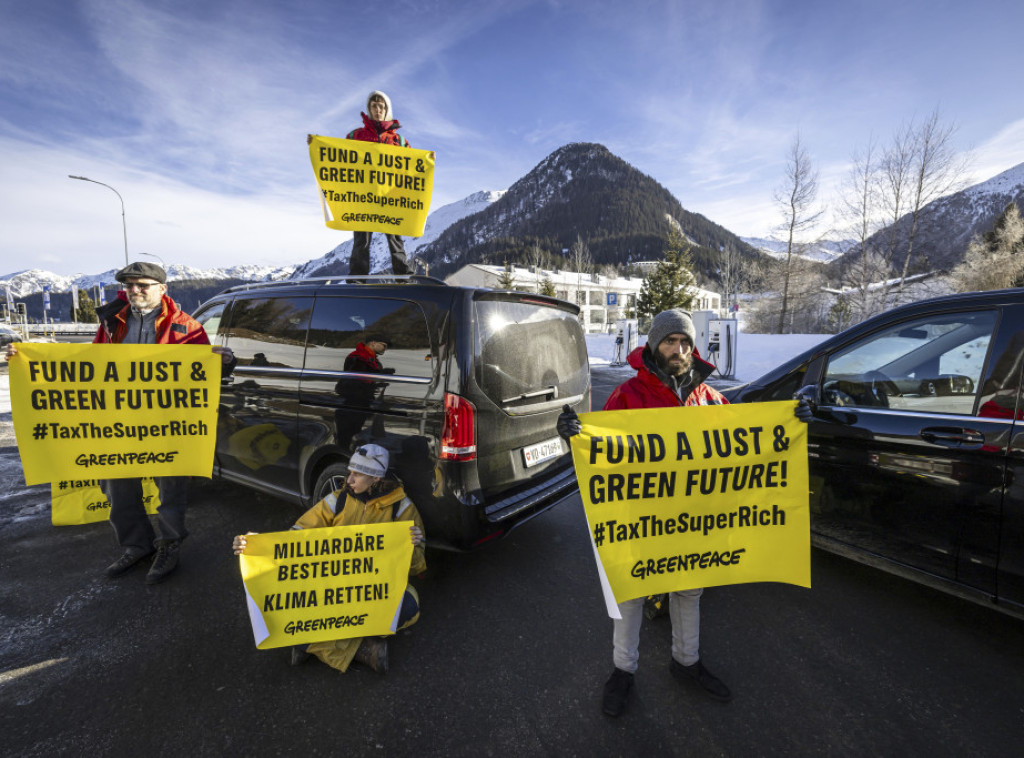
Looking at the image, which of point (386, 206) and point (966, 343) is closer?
point (966, 343)

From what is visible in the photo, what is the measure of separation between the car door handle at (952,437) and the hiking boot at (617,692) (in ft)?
6.26

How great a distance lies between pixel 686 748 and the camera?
6.32 ft

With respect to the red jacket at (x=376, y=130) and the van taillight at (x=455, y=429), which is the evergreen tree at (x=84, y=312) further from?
the van taillight at (x=455, y=429)

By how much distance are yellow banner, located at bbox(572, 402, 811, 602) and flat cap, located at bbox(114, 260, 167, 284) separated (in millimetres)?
2988

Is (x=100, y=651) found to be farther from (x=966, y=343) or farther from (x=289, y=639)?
(x=966, y=343)

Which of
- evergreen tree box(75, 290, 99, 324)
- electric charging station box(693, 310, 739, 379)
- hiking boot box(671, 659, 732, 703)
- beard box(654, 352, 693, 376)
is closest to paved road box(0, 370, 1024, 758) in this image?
hiking boot box(671, 659, 732, 703)

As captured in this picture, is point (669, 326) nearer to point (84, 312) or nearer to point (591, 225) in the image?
point (84, 312)

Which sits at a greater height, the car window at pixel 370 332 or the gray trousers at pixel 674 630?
the car window at pixel 370 332

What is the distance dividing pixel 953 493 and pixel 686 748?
5.83ft

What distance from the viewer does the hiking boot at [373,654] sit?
7.67 ft

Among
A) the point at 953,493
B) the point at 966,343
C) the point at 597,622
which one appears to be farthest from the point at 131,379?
the point at 966,343

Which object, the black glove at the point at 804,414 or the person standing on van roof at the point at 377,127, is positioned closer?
the black glove at the point at 804,414

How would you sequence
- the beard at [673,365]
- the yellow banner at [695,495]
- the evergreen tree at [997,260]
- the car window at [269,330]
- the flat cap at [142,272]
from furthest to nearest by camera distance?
the evergreen tree at [997,260] → the car window at [269,330] → the flat cap at [142,272] → the beard at [673,365] → the yellow banner at [695,495]

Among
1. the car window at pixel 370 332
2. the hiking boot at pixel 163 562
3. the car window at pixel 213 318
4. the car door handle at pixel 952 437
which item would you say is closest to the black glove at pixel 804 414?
the car door handle at pixel 952 437
